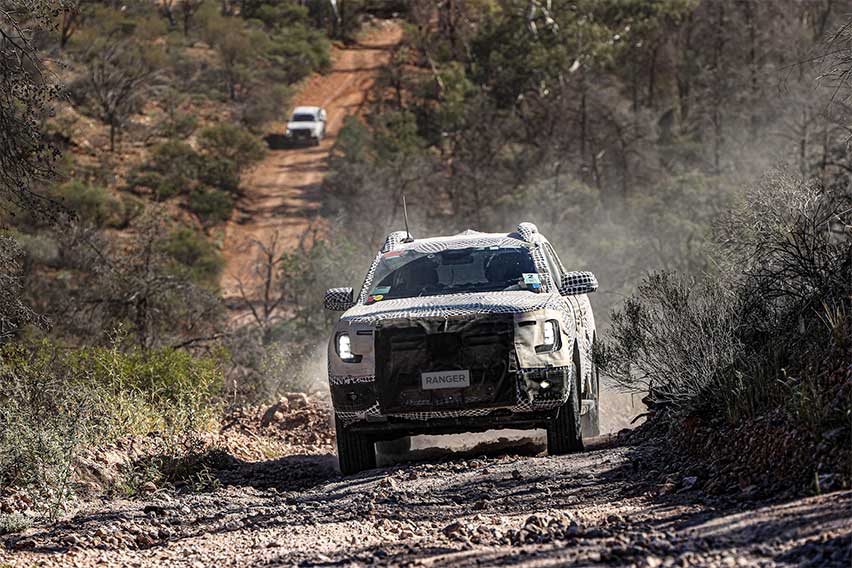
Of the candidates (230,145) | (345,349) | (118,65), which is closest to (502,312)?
(345,349)

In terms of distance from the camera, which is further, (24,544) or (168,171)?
(168,171)

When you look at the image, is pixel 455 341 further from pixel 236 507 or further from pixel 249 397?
pixel 249 397

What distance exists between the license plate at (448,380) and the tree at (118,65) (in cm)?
4415

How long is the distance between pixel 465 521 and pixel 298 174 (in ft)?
150

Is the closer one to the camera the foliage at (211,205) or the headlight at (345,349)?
the headlight at (345,349)

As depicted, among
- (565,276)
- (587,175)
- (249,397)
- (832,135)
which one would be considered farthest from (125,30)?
(565,276)

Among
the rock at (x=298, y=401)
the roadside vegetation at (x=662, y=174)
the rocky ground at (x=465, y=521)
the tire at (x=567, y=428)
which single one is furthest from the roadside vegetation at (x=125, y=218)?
the roadside vegetation at (x=662, y=174)

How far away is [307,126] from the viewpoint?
5641 centimetres

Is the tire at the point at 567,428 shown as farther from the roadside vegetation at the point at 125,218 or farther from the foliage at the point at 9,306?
the foliage at the point at 9,306

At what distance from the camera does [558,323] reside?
9.64 metres

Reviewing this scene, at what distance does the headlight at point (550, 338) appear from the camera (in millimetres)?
9531

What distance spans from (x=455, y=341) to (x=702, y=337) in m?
1.83

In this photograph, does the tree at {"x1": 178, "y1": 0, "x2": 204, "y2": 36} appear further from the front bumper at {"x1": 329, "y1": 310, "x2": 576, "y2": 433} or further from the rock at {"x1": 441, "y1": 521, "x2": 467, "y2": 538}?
the rock at {"x1": 441, "y1": 521, "x2": 467, "y2": 538}

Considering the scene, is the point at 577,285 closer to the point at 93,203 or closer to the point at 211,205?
the point at 93,203
